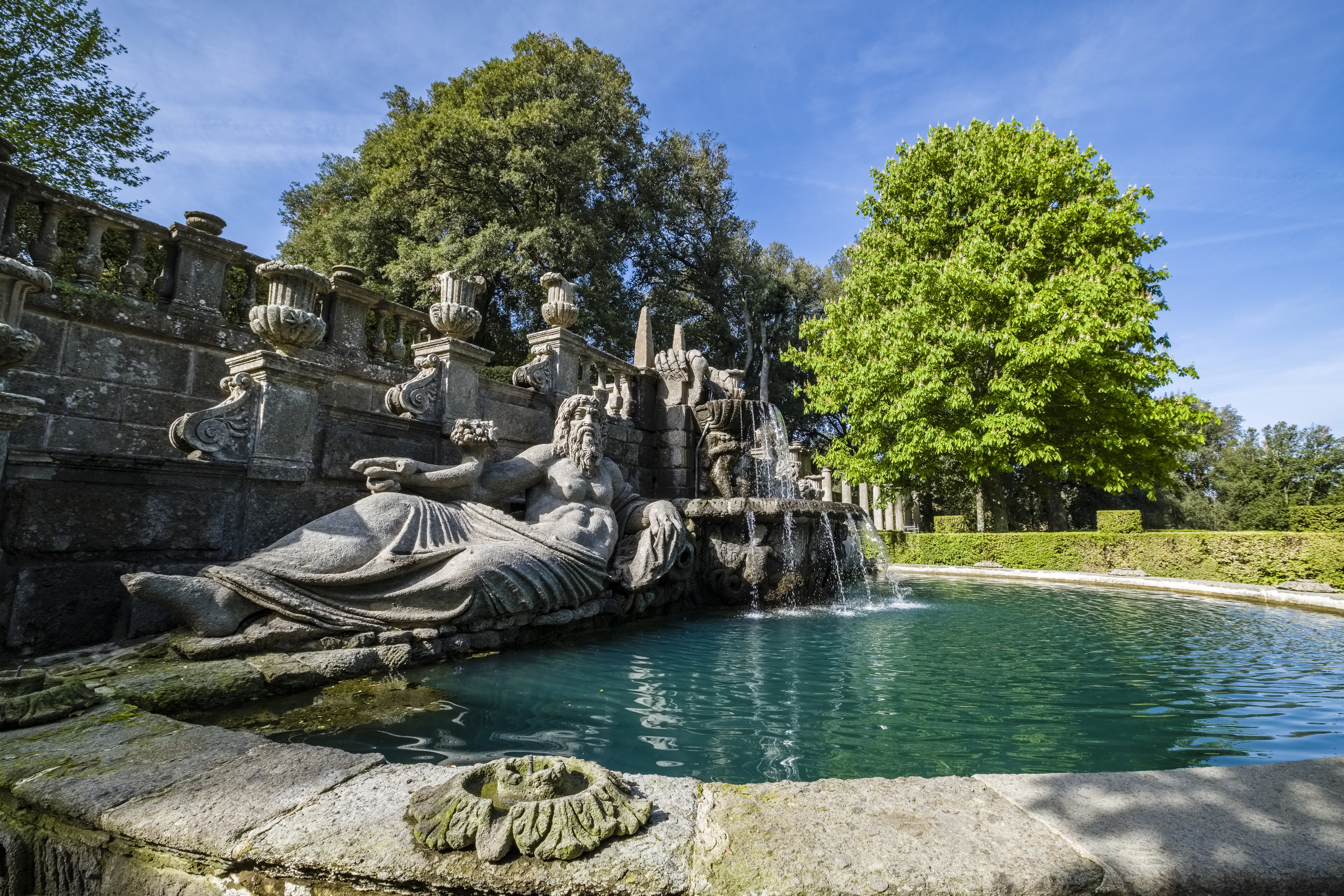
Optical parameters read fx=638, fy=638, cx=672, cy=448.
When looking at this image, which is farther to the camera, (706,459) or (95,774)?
(706,459)

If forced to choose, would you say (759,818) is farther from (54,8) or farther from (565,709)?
(54,8)

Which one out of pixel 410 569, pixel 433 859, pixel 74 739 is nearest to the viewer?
pixel 433 859

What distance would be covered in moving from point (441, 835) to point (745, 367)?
1062 inches

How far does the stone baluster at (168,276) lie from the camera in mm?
5906

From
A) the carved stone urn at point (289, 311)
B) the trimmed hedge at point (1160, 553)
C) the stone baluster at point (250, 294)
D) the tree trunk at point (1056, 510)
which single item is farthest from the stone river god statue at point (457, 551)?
the tree trunk at point (1056, 510)

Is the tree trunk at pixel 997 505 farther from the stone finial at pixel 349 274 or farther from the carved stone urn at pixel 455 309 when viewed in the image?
the stone finial at pixel 349 274

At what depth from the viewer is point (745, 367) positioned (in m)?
27.8

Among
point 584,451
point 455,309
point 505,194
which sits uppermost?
point 505,194

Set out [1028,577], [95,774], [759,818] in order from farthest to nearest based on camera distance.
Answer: [1028,577], [95,774], [759,818]

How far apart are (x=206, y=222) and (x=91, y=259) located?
4.08ft

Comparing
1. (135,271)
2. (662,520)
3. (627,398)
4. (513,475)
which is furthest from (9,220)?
(627,398)

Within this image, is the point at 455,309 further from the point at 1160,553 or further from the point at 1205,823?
the point at 1160,553

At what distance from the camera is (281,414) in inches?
184

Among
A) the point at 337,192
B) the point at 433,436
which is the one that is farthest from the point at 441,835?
the point at 337,192
